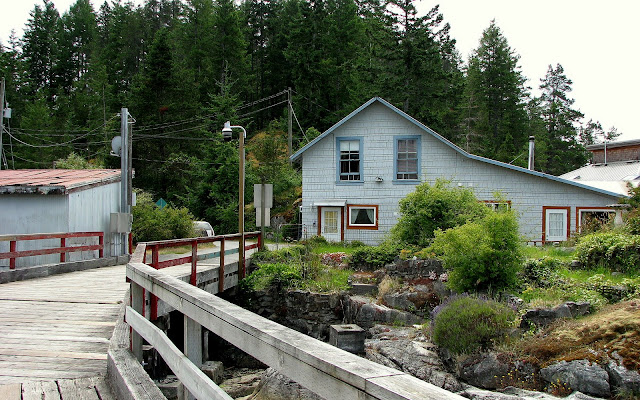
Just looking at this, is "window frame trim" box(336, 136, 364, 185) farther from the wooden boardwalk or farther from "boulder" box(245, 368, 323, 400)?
"boulder" box(245, 368, 323, 400)

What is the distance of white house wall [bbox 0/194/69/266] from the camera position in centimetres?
1712

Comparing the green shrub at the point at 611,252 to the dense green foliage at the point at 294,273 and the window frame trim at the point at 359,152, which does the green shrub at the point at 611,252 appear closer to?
the dense green foliage at the point at 294,273

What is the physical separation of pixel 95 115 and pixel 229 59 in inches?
549

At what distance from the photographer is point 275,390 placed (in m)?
Result: 9.89

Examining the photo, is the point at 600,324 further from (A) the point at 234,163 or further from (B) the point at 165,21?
(B) the point at 165,21

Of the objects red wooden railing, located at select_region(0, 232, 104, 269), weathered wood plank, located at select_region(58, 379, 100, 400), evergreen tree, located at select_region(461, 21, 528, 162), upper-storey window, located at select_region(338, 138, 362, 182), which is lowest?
weathered wood plank, located at select_region(58, 379, 100, 400)

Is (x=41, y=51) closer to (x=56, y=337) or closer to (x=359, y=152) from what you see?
(x=359, y=152)

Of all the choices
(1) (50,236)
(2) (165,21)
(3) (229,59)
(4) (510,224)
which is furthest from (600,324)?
(2) (165,21)

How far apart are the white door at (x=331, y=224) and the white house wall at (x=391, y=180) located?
0.35 metres

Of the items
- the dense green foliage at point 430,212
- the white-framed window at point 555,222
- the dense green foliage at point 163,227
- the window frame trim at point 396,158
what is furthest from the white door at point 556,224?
the dense green foliage at point 163,227

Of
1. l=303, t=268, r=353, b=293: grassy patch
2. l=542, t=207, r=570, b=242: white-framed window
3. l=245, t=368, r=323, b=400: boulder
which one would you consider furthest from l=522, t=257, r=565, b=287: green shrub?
l=542, t=207, r=570, b=242: white-framed window

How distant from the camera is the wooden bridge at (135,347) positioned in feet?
5.87

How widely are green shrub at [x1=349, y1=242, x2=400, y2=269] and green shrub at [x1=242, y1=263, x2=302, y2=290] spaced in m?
2.23

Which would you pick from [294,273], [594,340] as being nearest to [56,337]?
[594,340]
